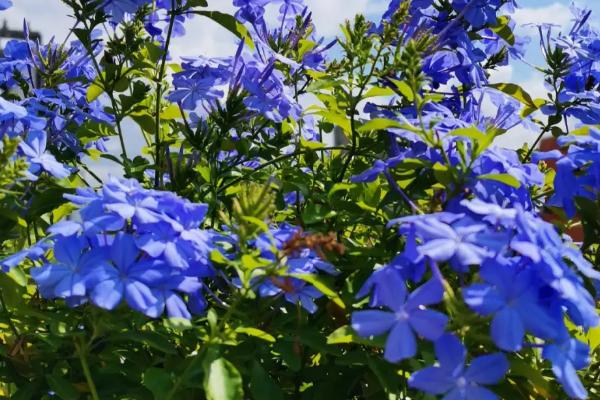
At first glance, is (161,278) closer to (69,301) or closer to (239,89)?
(69,301)

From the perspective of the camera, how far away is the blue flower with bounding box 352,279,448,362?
997mm

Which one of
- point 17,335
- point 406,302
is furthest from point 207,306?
point 406,302

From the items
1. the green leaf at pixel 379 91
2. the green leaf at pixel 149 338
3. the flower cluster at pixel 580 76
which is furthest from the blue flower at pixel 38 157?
the flower cluster at pixel 580 76

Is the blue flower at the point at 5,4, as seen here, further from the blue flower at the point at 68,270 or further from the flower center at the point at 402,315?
the flower center at the point at 402,315

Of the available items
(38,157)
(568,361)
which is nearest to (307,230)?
(38,157)

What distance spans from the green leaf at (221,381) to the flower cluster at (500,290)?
202mm

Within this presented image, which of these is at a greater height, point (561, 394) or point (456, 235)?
point (456, 235)

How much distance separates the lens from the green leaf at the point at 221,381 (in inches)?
42.1

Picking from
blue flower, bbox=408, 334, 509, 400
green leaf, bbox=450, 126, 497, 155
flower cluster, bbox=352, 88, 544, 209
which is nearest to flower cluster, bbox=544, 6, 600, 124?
flower cluster, bbox=352, 88, 544, 209

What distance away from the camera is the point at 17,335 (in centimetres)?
151

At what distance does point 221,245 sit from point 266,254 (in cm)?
11

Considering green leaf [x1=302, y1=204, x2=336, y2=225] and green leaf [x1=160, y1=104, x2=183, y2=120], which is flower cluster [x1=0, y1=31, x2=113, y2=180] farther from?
green leaf [x1=302, y1=204, x2=336, y2=225]

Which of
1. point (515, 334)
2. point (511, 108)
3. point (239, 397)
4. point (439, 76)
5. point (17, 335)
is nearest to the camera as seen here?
point (515, 334)

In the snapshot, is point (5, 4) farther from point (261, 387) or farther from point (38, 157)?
point (261, 387)
